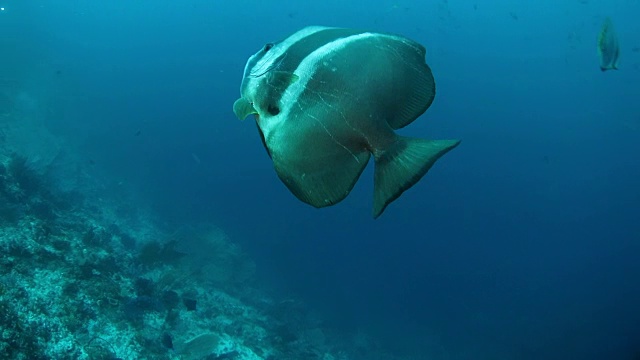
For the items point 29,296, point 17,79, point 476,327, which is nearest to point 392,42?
point 29,296

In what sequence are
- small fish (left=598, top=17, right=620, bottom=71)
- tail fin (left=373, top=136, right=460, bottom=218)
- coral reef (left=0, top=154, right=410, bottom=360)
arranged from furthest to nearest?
coral reef (left=0, top=154, right=410, bottom=360) → small fish (left=598, top=17, right=620, bottom=71) → tail fin (left=373, top=136, right=460, bottom=218)

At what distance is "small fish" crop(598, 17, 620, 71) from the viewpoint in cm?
404

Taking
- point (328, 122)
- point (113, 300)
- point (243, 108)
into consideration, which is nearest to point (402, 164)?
point (328, 122)

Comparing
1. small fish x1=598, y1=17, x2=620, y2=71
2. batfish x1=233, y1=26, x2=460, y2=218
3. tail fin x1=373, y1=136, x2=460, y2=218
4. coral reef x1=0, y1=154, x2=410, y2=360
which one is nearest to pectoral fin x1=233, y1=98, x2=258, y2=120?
batfish x1=233, y1=26, x2=460, y2=218

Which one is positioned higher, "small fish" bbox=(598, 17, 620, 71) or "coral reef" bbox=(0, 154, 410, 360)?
"small fish" bbox=(598, 17, 620, 71)

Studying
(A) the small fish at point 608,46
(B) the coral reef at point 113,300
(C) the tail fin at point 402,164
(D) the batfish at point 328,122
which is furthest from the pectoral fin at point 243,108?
(B) the coral reef at point 113,300

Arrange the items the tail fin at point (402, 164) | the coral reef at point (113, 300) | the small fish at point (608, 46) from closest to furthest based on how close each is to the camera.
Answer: the tail fin at point (402, 164)
the small fish at point (608, 46)
the coral reef at point (113, 300)

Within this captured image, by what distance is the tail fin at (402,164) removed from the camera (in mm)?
826

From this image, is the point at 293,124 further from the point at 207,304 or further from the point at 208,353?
the point at 207,304

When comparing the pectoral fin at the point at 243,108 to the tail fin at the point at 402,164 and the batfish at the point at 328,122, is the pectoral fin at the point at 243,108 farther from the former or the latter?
the tail fin at the point at 402,164

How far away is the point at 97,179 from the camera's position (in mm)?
23344

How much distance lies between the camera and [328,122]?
0.86 metres

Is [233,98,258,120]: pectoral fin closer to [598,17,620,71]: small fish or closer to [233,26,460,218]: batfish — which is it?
[233,26,460,218]: batfish

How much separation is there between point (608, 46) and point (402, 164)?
14.6 ft
